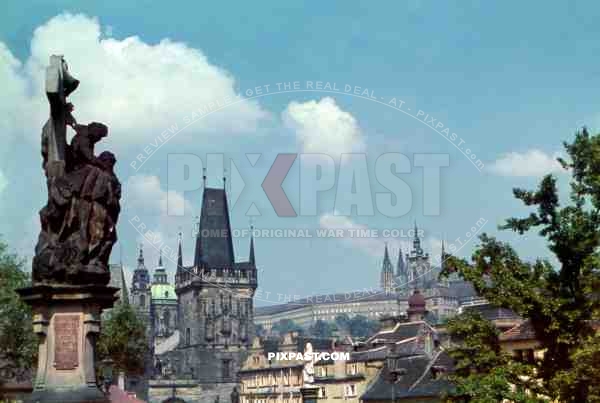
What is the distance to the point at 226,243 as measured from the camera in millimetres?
169750

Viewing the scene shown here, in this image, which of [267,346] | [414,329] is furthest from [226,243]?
[414,329]

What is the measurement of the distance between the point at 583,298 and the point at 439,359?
4445 centimetres

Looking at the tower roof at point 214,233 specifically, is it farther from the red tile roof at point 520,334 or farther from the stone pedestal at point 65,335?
the stone pedestal at point 65,335

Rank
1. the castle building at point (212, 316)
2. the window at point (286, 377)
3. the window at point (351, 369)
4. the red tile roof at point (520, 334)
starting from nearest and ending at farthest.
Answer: the red tile roof at point (520, 334), the window at point (351, 369), the window at point (286, 377), the castle building at point (212, 316)

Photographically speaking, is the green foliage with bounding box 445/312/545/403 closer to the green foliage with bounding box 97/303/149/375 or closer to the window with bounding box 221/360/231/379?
the green foliage with bounding box 97/303/149/375

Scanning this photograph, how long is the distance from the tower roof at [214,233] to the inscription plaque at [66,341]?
140947 mm

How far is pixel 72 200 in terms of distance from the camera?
1959 centimetres

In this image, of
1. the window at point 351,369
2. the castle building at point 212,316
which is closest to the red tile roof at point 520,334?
the window at point 351,369

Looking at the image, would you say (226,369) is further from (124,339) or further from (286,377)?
(124,339)

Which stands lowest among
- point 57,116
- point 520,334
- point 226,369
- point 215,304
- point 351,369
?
point 226,369

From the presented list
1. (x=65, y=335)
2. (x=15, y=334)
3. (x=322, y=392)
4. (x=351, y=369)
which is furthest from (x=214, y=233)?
(x=65, y=335)

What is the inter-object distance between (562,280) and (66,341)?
14054 mm

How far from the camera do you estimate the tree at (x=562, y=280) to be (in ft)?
86.0

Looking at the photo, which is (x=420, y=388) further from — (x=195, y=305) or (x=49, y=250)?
(x=195, y=305)
